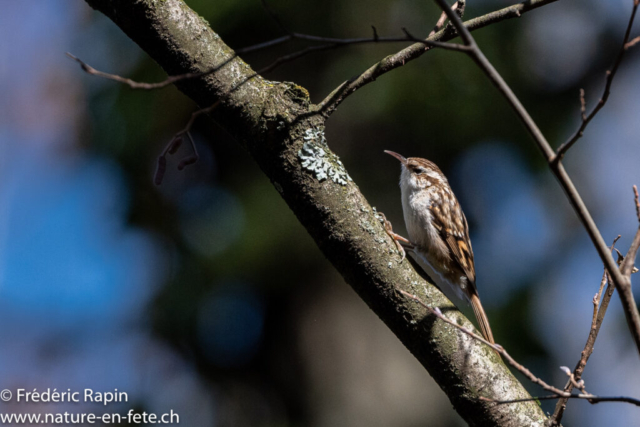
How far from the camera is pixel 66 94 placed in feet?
22.0

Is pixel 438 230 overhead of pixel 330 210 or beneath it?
overhead

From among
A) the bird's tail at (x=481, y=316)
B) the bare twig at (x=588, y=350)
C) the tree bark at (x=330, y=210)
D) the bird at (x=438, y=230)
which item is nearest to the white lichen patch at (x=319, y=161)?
the tree bark at (x=330, y=210)

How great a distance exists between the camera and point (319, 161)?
5.15ft

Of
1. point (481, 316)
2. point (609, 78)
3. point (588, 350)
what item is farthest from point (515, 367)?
point (481, 316)

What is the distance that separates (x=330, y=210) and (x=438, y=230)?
5.32 feet

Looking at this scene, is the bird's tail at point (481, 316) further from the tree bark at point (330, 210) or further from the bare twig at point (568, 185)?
the bare twig at point (568, 185)

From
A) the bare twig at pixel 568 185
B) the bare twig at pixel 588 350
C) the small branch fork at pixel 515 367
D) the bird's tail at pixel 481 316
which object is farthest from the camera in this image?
the bird's tail at pixel 481 316

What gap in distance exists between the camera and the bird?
2.99 m

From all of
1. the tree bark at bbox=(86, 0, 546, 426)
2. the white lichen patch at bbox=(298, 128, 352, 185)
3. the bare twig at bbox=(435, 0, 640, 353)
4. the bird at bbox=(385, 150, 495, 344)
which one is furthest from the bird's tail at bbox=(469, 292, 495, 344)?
the bare twig at bbox=(435, 0, 640, 353)

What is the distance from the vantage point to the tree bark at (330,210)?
1551mm

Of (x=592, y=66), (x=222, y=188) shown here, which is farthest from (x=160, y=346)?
(x=592, y=66)

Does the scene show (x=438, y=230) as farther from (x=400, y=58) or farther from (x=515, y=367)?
(x=515, y=367)

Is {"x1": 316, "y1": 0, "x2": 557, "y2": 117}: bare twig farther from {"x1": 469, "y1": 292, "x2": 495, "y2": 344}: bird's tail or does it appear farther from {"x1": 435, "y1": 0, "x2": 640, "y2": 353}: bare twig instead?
{"x1": 469, "y1": 292, "x2": 495, "y2": 344}: bird's tail

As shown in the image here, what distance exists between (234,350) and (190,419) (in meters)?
0.79
